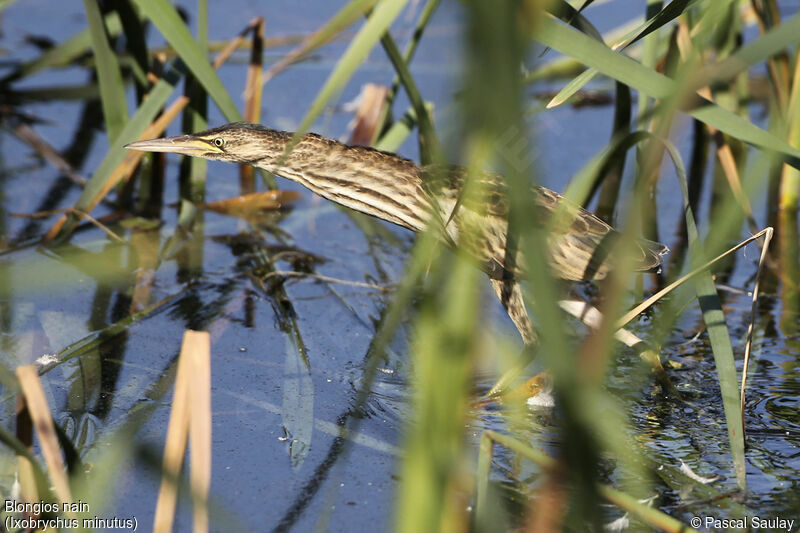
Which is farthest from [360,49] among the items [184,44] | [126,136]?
[126,136]

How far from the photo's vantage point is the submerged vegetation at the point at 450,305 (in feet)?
4.09

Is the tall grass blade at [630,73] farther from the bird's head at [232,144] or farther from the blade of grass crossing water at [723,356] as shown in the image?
the bird's head at [232,144]

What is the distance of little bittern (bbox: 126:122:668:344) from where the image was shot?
9.25ft

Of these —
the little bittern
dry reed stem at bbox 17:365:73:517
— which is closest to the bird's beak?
the little bittern

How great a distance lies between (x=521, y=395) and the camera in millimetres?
2621

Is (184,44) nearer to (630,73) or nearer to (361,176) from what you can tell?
(361,176)

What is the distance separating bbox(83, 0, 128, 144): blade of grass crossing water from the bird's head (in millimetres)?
657

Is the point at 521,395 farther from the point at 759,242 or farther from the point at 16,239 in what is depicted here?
A: the point at 16,239

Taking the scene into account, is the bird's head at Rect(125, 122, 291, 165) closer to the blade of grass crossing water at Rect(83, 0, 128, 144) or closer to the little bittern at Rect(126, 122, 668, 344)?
the little bittern at Rect(126, 122, 668, 344)

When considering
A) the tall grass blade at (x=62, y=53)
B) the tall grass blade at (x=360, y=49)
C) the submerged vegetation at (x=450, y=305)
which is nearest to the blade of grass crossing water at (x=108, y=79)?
the submerged vegetation at (x=450, y=305)

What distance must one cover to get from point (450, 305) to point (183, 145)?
5.84ft

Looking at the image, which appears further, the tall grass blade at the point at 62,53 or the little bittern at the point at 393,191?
the tall grass blade at the point at 62,53

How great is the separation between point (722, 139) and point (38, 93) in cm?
343

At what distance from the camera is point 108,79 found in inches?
135
